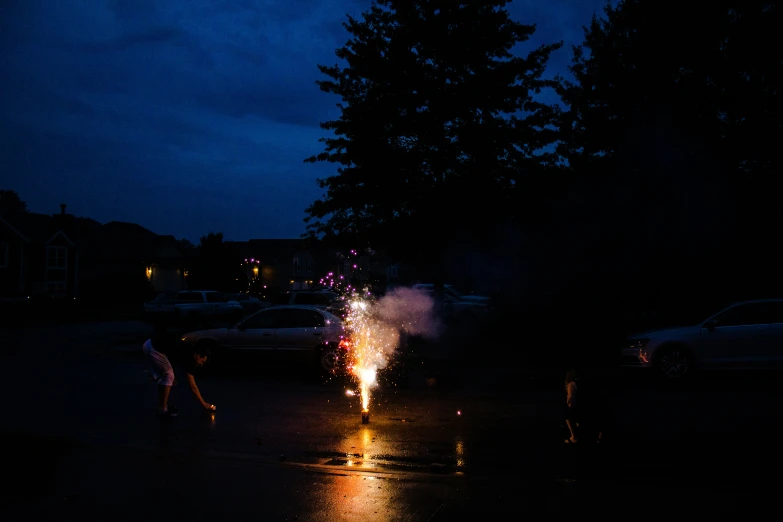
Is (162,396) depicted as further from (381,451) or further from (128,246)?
(128,246)

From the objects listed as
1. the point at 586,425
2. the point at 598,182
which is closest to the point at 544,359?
the point at 598,182

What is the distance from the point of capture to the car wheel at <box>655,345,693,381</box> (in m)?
13.0

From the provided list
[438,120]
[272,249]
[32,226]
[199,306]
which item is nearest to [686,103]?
[438,120]

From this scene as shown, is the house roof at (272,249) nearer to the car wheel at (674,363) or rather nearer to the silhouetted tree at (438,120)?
the silhouetted tree at (438,120)

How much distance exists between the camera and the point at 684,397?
37.4 ft

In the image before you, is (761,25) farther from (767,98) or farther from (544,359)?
(544,359)

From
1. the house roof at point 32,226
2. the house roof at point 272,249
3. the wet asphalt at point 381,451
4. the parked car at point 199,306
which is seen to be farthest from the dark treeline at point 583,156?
the house roof at point 272,249

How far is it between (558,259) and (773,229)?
5.77 meters

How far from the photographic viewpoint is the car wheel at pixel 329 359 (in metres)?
14.8

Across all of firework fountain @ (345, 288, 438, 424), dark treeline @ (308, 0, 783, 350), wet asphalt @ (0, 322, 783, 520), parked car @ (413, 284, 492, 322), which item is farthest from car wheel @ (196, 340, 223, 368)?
parked car @ (413, 284, 492, 322)

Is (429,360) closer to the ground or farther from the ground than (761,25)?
closer to the ground

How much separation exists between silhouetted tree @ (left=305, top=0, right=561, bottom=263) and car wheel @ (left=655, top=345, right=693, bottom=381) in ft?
29.1

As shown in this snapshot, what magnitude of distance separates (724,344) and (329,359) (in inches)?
313

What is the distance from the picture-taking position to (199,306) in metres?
32.0
